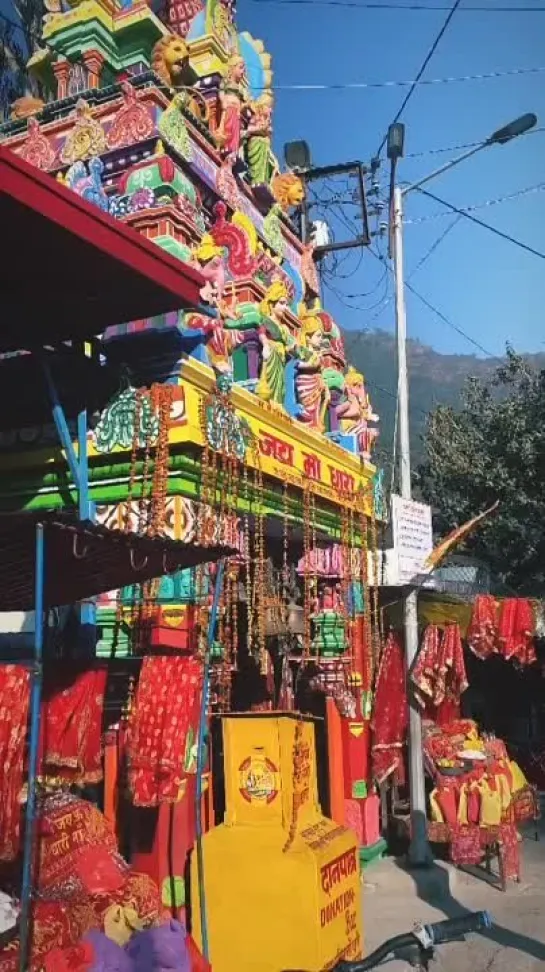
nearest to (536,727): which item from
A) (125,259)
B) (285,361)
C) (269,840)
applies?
(285,361)

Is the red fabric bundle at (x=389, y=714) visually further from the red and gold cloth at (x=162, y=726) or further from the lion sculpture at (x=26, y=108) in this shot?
the lion sculpture at (x=26, y=108)

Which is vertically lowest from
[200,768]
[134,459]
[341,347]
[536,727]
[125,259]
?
[536,727]

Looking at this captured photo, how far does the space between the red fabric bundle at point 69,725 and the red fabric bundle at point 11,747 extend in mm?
667

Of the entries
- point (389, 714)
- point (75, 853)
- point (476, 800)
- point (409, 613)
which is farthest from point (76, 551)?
Result: point (389, 714)

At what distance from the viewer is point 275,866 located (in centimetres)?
502

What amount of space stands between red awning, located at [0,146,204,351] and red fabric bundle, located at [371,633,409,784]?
513 centimetres

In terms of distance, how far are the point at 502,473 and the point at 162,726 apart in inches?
513

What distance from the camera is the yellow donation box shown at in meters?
4.92

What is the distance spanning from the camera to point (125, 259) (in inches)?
190

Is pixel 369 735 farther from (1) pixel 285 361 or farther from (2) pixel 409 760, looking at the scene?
(1) pixel 285 361

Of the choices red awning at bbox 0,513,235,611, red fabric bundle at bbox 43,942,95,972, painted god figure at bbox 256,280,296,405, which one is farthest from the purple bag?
painted god figure at bbox 256,280,296,405

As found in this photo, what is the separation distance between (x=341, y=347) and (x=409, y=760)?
4.62 meters

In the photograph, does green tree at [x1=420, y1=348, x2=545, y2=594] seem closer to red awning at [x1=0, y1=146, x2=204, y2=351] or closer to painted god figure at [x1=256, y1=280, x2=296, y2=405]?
painted god figure at [x1=256, y1=280, x2=296, y2=405]

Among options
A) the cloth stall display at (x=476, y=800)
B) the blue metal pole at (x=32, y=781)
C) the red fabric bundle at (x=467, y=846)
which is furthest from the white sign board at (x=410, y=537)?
the blue metal pole at (x=32, y=781)
